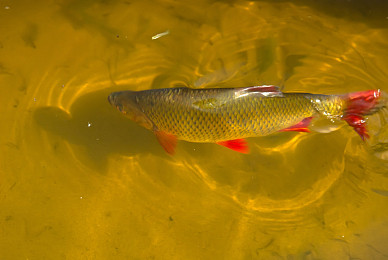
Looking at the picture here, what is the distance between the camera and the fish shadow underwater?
342 centimetres

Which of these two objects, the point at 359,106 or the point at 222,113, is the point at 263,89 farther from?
the point at 359,106

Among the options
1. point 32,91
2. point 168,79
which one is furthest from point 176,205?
point 32,91

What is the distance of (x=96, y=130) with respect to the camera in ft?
11.4

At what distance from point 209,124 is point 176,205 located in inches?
40.5

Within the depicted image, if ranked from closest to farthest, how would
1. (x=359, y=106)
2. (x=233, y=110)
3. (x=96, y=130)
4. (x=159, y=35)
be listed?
1. (x=233, y=110)
2. (x=359, y=106)
3. (x=96, y=130)
4. (x=159, y=35)

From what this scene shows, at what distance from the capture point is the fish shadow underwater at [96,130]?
3420 millimetres

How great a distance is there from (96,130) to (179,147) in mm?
883

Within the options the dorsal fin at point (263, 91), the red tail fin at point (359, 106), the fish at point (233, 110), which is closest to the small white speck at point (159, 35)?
the fish at point (233, 110)

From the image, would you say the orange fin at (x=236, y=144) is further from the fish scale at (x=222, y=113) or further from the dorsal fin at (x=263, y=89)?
the dorsal fin at (x=263, y=89)

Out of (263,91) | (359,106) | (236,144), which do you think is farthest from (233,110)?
(359,106)

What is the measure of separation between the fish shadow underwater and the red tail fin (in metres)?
1.84

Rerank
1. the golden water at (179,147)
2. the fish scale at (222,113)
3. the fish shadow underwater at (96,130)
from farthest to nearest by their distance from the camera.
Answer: the fish shadow underwater at (96,130) < the golden water at (179,147) < the fish scale at (222,113)

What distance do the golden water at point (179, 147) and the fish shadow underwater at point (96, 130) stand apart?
0.04 ft

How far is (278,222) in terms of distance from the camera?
333 cm
